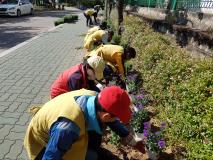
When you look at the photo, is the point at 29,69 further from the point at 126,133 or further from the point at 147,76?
the point at 126,133

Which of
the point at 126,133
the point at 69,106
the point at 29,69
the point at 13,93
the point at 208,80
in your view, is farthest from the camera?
the point at 29,69

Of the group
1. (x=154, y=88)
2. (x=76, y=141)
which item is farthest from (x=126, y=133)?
(x=154, y=88)

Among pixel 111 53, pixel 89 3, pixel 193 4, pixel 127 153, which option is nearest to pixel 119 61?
pixel 111 53

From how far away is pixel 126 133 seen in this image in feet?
11.6

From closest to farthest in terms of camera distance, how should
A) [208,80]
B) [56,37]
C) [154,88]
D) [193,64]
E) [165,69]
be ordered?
[208,80] → [193,64] → [165,69] → [154,88] → [56,37]

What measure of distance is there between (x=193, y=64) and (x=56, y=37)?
11.9 metres

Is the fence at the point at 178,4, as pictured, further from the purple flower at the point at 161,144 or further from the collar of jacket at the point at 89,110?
the collar of jacket at the point at 89,110

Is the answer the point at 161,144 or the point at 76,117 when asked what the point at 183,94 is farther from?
the point at 76,117

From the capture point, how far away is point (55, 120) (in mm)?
2863

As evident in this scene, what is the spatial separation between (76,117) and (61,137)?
0.21 m

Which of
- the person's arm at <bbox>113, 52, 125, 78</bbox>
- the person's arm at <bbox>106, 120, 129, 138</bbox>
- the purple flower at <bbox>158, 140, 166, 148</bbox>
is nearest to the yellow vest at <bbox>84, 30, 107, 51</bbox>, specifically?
the person's arm at <bbox>113, 52, 125, 78</bbox>

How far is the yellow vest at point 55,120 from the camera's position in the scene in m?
2.83

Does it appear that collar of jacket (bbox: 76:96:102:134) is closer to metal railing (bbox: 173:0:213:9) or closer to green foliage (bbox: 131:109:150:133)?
green foliage (bbox: 131:109:150:133)

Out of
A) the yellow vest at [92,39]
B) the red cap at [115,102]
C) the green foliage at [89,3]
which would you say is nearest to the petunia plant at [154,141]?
the red cap at [115,102]
